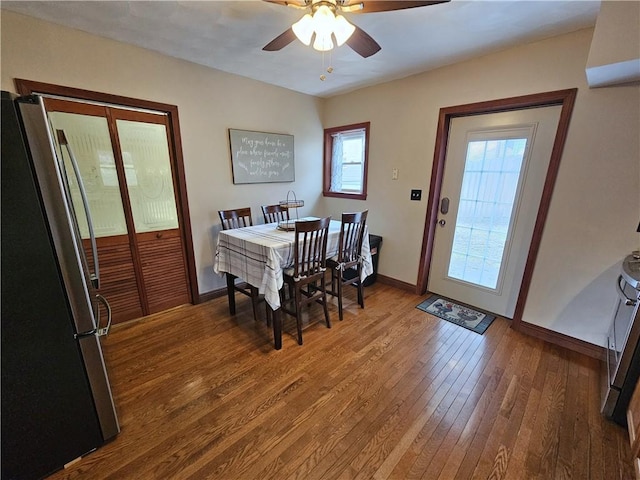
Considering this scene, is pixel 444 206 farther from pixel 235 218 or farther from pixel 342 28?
pixel 235 218

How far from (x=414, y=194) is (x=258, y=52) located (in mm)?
2090

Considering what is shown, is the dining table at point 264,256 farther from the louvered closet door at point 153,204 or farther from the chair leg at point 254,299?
the louvered closet door at point 153,204

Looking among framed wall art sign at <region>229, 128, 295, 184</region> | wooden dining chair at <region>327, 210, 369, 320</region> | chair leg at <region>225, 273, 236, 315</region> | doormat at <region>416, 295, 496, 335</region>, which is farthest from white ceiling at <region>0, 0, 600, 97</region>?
doormat at <region>416, 295, 496, 335</region>

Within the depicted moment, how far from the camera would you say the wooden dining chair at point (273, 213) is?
10.0 ft

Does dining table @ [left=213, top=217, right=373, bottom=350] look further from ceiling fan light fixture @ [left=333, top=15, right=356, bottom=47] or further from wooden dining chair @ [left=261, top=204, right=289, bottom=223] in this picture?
ceiling fan light fixture @ [left=333, top=15, right=356, bottom=47]

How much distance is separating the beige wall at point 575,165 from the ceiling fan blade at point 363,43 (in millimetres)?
1264

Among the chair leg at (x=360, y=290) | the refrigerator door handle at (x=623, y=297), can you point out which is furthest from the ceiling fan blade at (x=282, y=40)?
the refrigerator door handle at (x=623, y=297)

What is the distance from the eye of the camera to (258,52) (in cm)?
229

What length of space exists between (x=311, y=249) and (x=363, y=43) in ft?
4.80

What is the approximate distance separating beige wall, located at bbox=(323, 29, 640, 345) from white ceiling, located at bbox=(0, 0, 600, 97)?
0.17m

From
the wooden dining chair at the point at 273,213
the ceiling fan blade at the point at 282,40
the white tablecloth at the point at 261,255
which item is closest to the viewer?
the ceiling fan blade at the point at 282,40

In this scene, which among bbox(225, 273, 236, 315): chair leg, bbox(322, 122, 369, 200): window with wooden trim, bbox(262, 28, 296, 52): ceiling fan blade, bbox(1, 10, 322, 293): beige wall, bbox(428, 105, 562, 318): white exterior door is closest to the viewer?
bbox(262, 28, 296, 52): ceiling fan blade

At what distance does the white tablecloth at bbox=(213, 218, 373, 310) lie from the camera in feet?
6.64

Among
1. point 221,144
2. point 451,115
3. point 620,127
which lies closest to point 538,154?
point 620,127
